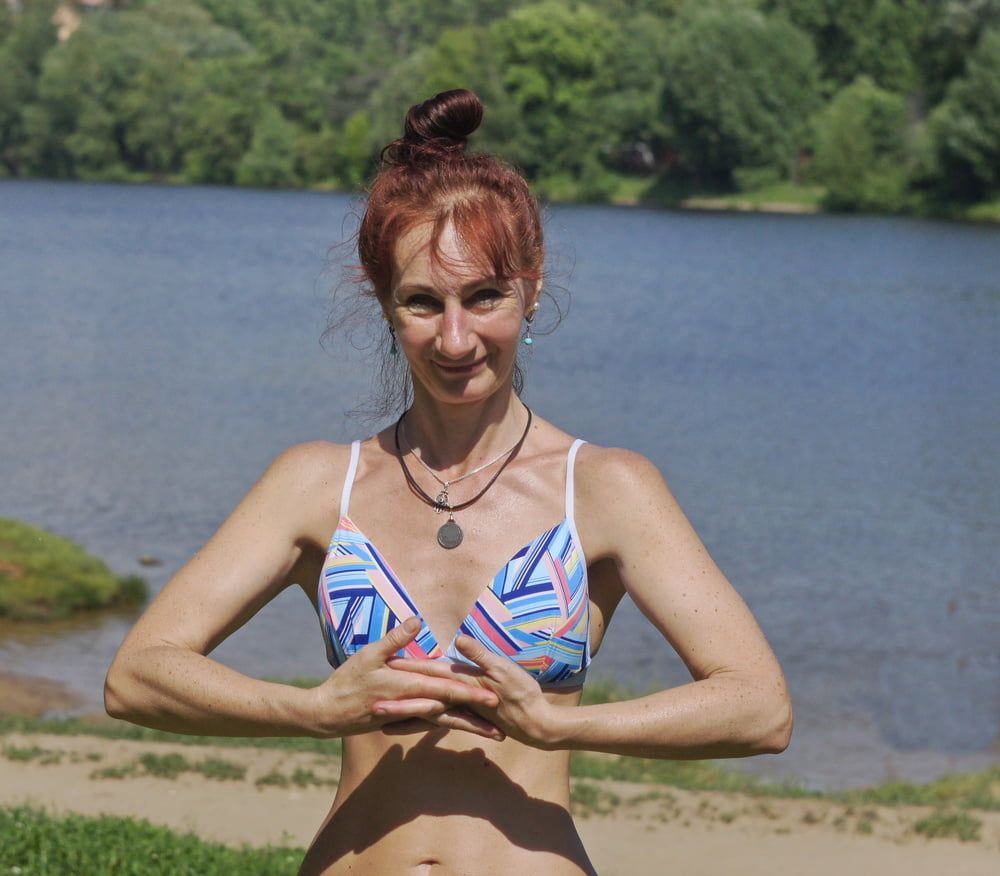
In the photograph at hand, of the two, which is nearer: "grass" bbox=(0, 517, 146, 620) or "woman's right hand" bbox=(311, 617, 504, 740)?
"woman's right hand" bbox=(311, 617, 504, 740)

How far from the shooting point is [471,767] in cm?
286

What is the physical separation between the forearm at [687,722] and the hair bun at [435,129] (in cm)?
104

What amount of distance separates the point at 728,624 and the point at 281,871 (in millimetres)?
4048

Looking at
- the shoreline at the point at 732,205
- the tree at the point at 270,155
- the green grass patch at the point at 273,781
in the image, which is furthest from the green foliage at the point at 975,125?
the green grass patch at the point at 273,781

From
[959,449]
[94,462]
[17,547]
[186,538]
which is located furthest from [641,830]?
[959,449]

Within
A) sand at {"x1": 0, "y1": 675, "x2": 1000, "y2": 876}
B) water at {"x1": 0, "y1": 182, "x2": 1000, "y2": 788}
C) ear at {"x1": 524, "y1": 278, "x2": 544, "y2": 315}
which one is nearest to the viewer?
ear at {"x1": 524, "y1": 278, "x2": 544, "y2": 315}

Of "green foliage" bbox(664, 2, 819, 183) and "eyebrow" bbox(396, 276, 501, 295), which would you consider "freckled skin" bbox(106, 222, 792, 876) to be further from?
"green foliage" bbox(664, 2, 819, 183)

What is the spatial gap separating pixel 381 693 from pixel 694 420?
2663 centimetres

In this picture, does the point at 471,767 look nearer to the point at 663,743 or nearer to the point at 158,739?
the point at 663,743

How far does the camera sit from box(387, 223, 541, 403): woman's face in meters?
2.75

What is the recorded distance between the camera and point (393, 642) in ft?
8.36

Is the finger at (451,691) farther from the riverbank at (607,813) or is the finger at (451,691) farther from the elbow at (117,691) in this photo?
the riverbank at (607,813)

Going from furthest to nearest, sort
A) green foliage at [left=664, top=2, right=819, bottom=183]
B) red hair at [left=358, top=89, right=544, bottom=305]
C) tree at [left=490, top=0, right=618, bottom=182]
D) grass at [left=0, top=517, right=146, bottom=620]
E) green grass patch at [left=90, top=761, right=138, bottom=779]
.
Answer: tree at [left=490, top=0, right=618, bottom=182], green foliage at [left=664, top=2, right=819, bottom=183], grass at [left=0, top=517, right=146, bottom=620], green grass patch at [left=90, top=761, right=138, bottom=779], red hair at [left=358, top=89, right=544, bottom=305]

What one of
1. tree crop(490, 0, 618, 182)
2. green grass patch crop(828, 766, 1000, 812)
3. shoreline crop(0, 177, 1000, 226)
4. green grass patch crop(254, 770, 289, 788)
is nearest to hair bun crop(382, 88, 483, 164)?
green grass patch crop(254, 770, 289, 788)
